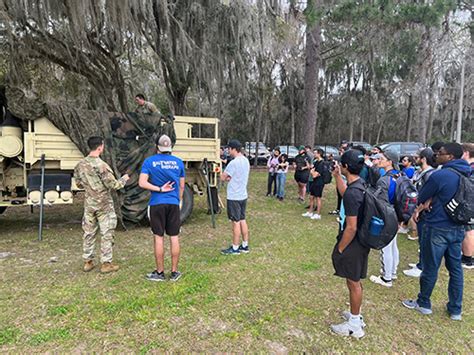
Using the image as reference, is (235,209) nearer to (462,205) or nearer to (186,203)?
(186,203)

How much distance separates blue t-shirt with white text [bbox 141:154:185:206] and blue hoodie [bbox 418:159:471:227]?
8.66 feet

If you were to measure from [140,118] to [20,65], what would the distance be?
3.96 meters

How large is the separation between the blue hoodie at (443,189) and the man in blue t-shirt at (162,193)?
2633mm

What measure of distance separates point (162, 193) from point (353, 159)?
6.70 ft

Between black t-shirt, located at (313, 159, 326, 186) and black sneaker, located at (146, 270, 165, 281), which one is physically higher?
black t-shirt, located at (313, 159, 326, 186)

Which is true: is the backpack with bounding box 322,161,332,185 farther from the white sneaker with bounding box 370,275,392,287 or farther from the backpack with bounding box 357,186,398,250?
the backpack with bounding box 357,186,398,250

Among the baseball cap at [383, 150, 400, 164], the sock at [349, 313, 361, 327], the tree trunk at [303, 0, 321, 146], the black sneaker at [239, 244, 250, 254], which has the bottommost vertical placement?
the black sneaker at [239, 244, 250, 254]

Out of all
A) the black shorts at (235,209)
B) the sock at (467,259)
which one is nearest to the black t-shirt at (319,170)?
the sock at (467,259)

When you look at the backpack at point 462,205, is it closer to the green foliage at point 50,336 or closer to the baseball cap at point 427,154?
the baseball cap at point 427,154

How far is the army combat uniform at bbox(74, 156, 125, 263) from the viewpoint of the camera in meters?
3.82

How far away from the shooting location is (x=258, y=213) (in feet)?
25.9

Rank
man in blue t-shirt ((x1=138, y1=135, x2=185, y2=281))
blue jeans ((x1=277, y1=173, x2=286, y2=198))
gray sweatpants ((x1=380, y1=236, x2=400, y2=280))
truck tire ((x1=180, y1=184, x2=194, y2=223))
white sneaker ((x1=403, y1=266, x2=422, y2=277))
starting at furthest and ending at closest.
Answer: blue jeans ((x1=277, y1=173, x2=286, y2=198)) → truck tire ((x1=180, y1=184, x2=194, y2=223)) → white sneaker ((x1=403, y1=266, x2=422, y2=277)) → gray sweatpants ((x1=380, y1=236, x2=400, y2=280)) → man in blue t-shirt ((x1=138, y1=135, x2=185, y2=281))

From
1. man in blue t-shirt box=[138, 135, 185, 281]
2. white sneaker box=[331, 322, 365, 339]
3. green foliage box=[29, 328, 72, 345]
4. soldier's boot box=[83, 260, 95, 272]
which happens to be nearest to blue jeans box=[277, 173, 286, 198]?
man in blue t-shirt box=[138, 135, 185, 281]

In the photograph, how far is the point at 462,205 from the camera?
10.1 feet
